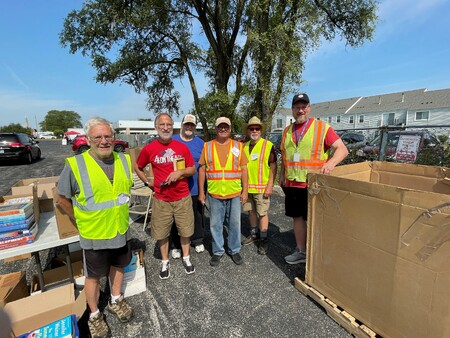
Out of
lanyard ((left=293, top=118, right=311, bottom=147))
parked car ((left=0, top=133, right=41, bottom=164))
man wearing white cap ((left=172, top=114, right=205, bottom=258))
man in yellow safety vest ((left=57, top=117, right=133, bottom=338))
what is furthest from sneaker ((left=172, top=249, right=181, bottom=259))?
parked car ((left=0, top=133, right=41, bottom=164))

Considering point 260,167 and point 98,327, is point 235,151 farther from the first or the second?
point 98,327

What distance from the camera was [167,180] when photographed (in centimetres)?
258

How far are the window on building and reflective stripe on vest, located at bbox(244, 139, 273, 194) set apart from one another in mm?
32822

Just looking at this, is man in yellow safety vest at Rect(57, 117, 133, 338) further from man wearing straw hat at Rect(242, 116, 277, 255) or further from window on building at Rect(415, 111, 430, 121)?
window on building at Rect(415, 111, 430, 121)

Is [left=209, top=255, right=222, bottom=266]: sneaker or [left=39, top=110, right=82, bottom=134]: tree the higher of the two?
[left=39, top=110, right=82, bottom=134]: tree

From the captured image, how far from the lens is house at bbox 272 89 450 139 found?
87.2 ft

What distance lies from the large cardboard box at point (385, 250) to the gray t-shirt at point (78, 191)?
1712mm

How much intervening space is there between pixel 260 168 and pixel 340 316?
1799 mm

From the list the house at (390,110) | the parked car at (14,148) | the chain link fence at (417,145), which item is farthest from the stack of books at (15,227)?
the house at (390,110)

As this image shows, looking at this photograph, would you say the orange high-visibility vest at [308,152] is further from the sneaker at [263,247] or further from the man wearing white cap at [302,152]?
the sneaker at [263,247]

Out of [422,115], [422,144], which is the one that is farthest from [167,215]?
[422,115]

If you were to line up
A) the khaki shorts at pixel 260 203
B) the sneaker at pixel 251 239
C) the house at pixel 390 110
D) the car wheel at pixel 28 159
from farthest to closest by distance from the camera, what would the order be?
1. the house at pixel 390 110
2. the car wheel at pixel 28 159
3. the sneaker at pixel 251 239
4. the khaki shorts at pixel 260 203

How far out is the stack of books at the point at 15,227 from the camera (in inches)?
78.1

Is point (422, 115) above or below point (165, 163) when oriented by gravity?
above
